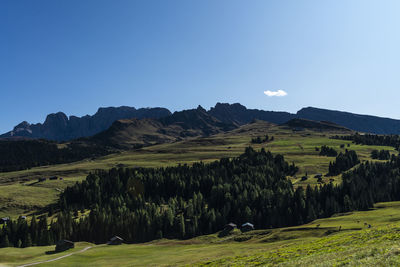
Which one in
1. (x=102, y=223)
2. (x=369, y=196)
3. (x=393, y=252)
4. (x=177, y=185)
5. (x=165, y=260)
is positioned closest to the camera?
(x=393, y=252)

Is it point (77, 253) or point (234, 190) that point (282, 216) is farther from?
point (77, 253)

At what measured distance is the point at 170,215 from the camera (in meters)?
136

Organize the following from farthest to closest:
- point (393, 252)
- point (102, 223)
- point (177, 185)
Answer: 1. point (177, 185)
2. point (102, 223)
3. point (393, 252)

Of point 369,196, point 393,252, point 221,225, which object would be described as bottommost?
point 221,225

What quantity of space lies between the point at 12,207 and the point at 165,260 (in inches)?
6174

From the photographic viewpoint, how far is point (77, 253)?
9044cm

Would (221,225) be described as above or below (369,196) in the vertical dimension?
below

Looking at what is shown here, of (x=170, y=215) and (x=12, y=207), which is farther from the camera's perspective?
(x=12, y=207)

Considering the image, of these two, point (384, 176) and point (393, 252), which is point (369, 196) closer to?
point (384, 176)

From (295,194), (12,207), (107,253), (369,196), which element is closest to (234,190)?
(295,194)

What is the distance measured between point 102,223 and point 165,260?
66.7m

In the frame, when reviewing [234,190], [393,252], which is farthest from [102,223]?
[393,252]

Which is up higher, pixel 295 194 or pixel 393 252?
pixel 393 252

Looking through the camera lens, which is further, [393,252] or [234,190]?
[234,190]
